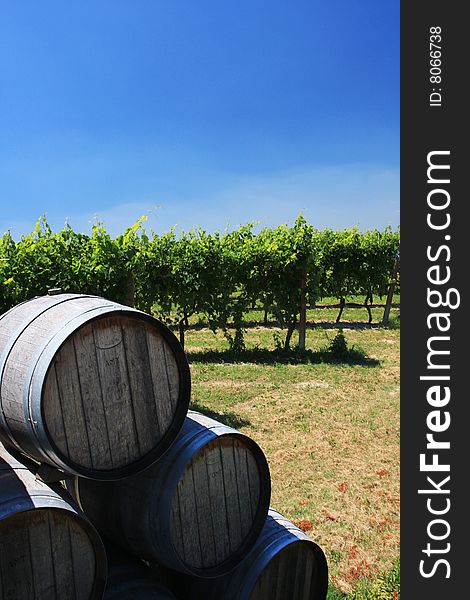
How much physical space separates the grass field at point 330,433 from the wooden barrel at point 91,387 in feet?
9.73

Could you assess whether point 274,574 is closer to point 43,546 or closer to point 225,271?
point 43,546

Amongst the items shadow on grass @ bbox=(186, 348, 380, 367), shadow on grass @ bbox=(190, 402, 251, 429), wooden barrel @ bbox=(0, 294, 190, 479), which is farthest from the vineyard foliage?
wooden barrel @ bbox=(0, 294, 190, 479)

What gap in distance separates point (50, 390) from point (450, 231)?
2.73 m

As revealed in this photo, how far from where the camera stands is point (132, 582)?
298 centimetres

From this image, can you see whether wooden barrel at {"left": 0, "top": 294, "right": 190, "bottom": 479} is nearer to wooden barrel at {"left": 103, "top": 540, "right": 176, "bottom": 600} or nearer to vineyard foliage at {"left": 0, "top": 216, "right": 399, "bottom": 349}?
wooden barrel at {"left": 103, "top": 540, "right": 176, "bottom": 600}

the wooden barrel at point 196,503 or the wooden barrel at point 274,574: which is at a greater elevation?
the wooden barrel at point 196,503

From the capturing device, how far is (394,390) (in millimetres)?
12125

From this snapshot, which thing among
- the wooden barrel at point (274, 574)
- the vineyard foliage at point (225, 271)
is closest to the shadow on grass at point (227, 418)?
the vineyard foliage at point (225, 271)

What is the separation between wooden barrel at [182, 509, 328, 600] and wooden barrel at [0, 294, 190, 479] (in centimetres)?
98

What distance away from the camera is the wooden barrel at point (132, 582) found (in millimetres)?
2900

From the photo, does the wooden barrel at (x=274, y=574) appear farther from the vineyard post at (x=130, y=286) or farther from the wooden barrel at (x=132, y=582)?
the vineyard post at (x=130, y=286)

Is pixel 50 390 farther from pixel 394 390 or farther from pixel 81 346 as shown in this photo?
pixel 394 390

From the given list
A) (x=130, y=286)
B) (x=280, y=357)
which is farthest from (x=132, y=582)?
(x=280, y=357)

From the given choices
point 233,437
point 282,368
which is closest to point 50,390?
point 233,437
